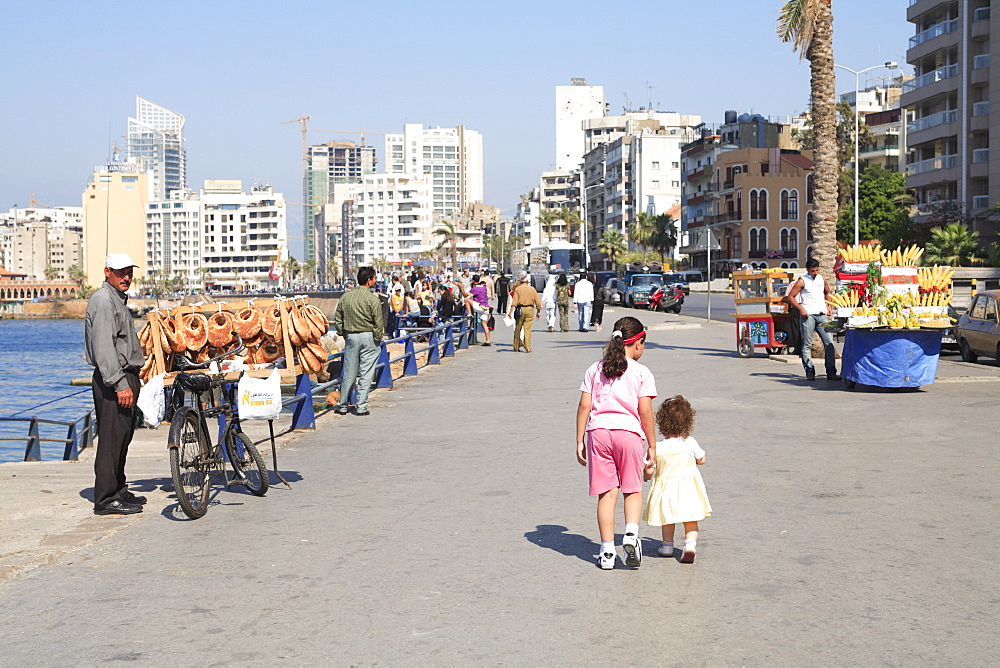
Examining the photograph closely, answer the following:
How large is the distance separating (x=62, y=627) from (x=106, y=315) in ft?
10.9

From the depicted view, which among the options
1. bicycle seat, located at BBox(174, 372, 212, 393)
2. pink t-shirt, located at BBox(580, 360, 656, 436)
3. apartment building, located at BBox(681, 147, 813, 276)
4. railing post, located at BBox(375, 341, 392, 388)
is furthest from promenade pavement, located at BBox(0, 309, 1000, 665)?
apartment building, located at BBox(681, 147, 813, 276)

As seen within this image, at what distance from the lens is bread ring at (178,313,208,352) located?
48.9ft

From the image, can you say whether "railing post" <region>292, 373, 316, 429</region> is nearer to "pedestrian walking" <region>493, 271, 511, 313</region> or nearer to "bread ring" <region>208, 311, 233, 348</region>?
"bread ring" <region>208, 311, 233, 348</region>

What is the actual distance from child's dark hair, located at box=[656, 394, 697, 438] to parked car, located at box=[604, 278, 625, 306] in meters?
51.4

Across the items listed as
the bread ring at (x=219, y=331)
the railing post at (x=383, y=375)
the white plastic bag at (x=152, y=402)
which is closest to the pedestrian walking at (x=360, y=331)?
the bread ring at (x=219, y=331)

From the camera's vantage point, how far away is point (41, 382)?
59406mm

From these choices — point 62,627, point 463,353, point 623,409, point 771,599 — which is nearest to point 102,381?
point 62,627

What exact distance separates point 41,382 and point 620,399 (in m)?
58.4

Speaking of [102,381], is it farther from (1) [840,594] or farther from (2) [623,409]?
(1) [840,594]

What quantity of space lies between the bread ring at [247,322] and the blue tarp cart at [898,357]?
27.8ft

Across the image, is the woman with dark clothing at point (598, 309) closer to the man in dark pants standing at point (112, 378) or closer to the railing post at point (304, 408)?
the railing post at point (304, 408)

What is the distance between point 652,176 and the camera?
13462 centimetres

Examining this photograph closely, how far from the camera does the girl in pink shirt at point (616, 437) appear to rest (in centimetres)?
661

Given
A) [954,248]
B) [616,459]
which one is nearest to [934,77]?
[954,248]
